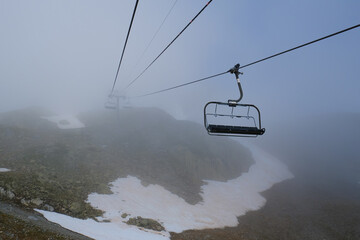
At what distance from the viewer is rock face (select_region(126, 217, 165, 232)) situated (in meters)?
24.9

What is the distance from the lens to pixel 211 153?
66.5 metres

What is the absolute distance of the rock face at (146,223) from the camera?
2487 cm

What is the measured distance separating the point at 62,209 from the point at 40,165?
58.8 feet

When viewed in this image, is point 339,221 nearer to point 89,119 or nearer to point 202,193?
point 202,193

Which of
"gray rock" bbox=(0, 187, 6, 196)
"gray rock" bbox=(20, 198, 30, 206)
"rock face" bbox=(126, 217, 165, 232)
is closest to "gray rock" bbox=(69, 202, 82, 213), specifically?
"gray rock" bbox=(20, 198, 30, 206)

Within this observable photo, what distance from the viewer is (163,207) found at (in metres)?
33.8

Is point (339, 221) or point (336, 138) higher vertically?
point (336, 138)

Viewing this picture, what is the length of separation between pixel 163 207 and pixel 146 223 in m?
8.75

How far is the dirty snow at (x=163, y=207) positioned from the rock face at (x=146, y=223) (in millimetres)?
1144

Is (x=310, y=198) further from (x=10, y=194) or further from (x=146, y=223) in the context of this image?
(x=10, y=194)

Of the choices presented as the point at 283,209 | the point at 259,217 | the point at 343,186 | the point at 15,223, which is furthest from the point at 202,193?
the point at 343,186

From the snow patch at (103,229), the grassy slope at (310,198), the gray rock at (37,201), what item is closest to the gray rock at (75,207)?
the snow patch at (103,229)

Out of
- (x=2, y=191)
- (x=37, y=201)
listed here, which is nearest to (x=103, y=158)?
(x=37, y=201)

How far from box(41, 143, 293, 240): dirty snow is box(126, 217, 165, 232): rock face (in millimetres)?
1144
